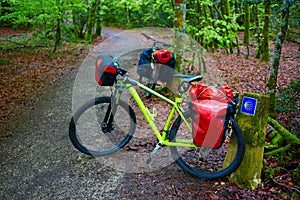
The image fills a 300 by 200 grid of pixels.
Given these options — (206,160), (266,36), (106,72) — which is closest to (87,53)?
(266,36)

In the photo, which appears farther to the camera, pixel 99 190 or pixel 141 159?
pixel 141 159

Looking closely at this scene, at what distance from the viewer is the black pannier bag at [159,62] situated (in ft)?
19.9

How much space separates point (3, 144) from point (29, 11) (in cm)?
659

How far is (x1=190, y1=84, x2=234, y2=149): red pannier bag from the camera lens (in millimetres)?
2943

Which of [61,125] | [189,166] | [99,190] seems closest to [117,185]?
[99,190]

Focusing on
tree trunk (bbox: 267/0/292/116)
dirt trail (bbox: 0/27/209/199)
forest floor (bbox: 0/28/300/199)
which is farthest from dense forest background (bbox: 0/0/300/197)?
dirt trail (bbox: 0/27/209/199)

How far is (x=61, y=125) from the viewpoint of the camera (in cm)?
542

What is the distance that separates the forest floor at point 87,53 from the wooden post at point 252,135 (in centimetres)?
14

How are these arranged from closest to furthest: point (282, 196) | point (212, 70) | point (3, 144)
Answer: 1. point (282, 196)
2. point (3, 144)
3. point (212, 70)

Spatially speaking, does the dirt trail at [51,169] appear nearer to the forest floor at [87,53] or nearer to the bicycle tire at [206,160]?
the forest floor at [87,53]

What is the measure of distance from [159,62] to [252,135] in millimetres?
3431

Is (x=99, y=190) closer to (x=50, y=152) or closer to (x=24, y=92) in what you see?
(x=50, y=152)

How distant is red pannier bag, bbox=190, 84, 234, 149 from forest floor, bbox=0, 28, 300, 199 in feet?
2.04

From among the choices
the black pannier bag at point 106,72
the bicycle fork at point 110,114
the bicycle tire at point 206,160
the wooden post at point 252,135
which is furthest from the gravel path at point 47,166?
the wooden post at point 252,135
